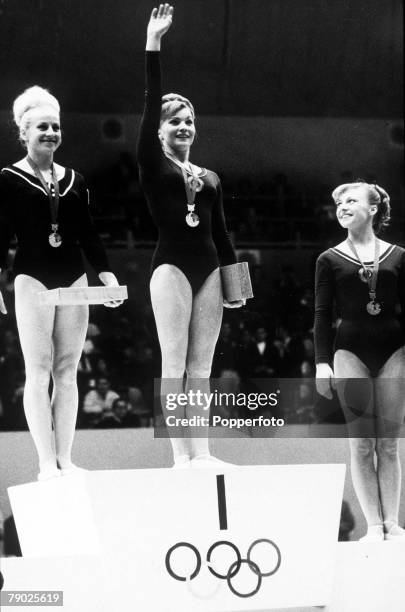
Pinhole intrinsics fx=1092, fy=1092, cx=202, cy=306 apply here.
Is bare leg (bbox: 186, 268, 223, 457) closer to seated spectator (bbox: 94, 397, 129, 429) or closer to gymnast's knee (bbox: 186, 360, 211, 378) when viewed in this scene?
gymnast's knee (bbox: 186, 360, 211, 378)

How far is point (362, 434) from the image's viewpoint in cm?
452

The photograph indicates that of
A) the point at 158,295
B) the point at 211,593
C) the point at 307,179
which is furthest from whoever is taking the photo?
the point at 307,179

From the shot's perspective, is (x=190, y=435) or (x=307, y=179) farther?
(x=307, y=179)

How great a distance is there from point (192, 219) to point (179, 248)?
0.42 feet

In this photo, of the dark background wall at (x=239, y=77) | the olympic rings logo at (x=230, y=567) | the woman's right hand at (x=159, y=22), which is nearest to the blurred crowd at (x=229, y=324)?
the dark background wall at (x=239, y=77)

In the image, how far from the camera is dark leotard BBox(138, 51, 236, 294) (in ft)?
14.2

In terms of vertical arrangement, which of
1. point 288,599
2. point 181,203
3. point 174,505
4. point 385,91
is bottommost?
point 288,599

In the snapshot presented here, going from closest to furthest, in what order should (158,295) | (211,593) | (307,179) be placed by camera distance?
1. (211,593)
2. (158,295)
3. (307,179)

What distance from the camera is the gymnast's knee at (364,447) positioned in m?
4.52

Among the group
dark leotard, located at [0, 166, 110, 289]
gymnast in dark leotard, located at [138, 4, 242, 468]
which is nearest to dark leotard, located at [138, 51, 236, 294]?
gymnast in dark leotard, located at [138, 4, 242, 468]

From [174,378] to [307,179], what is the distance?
3.54 ft

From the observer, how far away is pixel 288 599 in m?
4.18

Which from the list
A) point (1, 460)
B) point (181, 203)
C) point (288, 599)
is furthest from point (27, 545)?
point (181, 203)

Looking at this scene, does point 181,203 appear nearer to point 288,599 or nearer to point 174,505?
point 174,505
